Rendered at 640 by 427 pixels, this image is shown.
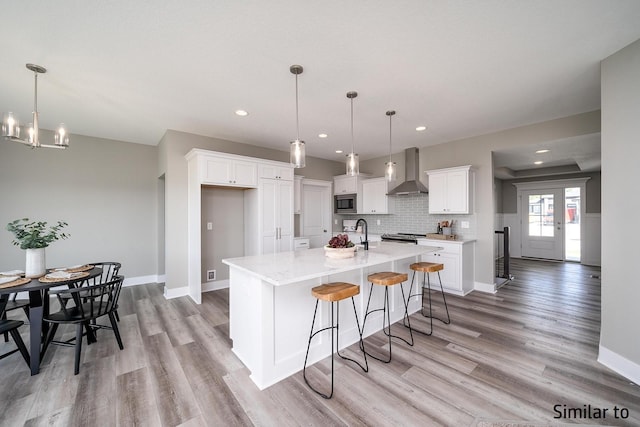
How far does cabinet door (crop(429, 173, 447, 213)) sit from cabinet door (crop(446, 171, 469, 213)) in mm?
78

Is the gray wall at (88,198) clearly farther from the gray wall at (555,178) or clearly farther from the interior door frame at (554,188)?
the interior door frame at (554,188)

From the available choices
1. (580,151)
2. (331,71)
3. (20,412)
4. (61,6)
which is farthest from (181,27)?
(580,151)

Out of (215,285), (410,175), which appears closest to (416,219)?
(410,175)

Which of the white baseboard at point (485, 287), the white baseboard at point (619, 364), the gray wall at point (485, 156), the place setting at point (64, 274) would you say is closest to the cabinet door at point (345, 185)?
the gray wall at point (485, 156)

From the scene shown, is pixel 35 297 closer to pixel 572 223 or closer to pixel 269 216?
pixel 269 216

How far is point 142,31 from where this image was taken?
1.92 meters

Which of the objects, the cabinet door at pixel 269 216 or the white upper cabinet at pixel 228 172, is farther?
the cabinet door at pixel 269 216

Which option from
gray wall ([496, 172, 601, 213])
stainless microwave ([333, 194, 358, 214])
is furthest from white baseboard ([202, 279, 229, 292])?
gray wall ([496, 172, 601, 213])

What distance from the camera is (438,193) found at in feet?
15.7

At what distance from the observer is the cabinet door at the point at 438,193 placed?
470cm

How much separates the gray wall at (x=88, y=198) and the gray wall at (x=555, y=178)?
9431 millimetres

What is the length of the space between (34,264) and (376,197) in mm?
5268

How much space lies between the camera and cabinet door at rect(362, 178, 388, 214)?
5633 millimetres

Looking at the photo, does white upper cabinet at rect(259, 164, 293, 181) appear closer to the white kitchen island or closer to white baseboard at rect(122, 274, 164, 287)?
the white kitchen island
